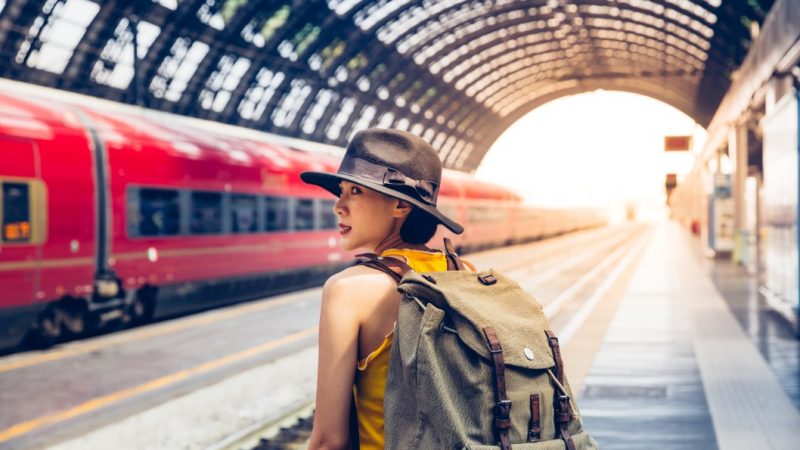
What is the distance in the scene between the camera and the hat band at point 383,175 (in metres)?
2.39

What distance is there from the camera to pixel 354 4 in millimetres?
40906

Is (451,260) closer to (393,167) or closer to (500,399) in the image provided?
(393,167)

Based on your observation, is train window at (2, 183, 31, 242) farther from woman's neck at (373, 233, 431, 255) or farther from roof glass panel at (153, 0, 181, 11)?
roof glass panel at (153, 0, 181, 11)

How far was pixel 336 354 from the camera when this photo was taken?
222cm

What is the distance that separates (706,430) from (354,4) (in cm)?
3533

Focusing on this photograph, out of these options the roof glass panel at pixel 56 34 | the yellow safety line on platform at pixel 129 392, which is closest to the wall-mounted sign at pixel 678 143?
the roof glass panel at pixel 56 34

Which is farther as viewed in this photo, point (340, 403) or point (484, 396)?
point (340, 403)

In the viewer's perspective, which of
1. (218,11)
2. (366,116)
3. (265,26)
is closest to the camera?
(218,11)

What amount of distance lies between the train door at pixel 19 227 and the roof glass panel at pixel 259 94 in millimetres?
31709

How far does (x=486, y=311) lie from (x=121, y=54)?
33343mm

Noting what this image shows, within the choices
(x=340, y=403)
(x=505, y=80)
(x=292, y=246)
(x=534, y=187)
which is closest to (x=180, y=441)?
(x=340, y=403)

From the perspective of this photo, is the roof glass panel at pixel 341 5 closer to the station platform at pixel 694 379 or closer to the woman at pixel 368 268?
the station platform at pixel 694 379

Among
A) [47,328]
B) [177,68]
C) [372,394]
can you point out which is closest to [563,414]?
[372,394]

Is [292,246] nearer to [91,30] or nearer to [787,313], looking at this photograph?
[787,313]
